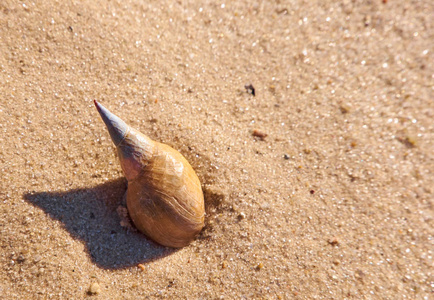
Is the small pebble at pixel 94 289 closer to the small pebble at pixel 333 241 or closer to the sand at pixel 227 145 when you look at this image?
the sand at pixel 227 145

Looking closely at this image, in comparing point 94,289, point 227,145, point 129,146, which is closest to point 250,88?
point 227,145

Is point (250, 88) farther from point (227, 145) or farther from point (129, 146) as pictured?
point (129, 146)

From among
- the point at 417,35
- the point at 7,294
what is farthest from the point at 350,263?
the point at 417,35

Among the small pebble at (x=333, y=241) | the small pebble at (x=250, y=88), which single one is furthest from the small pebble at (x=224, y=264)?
the small pebble at (x=250, y=88)

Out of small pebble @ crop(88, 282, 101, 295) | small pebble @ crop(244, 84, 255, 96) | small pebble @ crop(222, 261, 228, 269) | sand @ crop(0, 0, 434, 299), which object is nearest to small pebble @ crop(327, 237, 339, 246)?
sand @ crop(0, 0, 434, 299)

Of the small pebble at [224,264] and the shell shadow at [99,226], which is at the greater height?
the small pebble at [224,264]

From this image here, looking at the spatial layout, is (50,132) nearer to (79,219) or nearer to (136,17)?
(79,219)

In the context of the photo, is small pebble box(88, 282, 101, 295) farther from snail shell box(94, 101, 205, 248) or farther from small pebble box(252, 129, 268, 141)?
small pebble box(252, 129, 268, 141)
